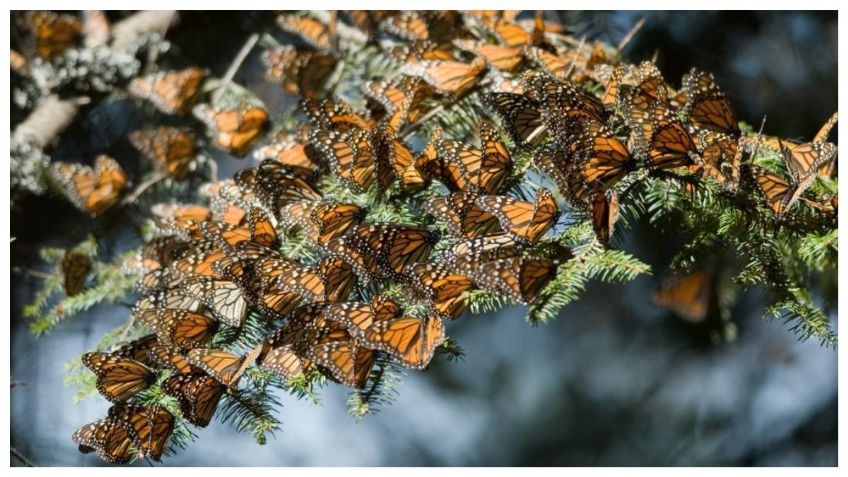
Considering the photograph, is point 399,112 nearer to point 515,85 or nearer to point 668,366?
point 515,85

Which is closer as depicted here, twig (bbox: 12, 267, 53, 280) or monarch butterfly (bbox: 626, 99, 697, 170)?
monarch butterfly (bbox: 626, 99, 697, 170)

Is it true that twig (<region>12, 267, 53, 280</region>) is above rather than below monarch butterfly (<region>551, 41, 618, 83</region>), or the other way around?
below

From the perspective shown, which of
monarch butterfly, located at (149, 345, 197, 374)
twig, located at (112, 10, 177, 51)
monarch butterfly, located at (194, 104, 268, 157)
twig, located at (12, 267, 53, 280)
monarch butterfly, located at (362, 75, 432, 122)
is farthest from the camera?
twig, located at (112, 10, 177, 51)

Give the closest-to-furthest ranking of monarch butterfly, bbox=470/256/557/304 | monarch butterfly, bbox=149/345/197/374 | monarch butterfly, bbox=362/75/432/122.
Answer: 1. monarch butterfly, bbox=470/256/557/304
2. monarch butterfly, bbox=149/345/197/374
3. monarch butterfly, bbox=362/75/432/122

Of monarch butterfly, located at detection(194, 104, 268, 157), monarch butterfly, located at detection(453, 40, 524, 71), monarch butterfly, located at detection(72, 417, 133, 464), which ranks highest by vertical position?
monarch butterfly, located at detection(453, 40, 524, 71)

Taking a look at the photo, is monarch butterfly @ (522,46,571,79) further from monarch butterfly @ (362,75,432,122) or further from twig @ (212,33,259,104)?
twig @ (212,33,259,104)

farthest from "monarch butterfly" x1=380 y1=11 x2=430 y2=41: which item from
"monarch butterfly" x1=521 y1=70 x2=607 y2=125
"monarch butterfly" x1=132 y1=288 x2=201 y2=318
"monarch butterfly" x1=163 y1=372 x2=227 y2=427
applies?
"monarch butterfly" x1=163 y1=372 x2=227 y2=427

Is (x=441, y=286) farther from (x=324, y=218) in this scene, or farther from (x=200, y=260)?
(x=200, y=260)

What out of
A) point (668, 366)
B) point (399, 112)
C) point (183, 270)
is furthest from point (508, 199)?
point (668, 366)
